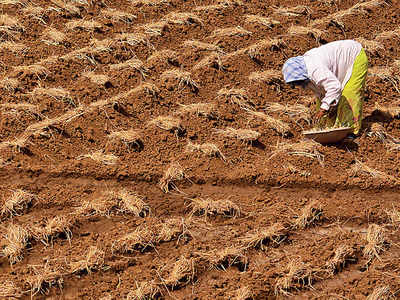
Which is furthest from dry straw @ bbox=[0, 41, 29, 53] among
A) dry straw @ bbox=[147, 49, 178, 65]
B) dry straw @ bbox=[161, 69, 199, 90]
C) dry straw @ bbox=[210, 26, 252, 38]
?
dry straw @ bbox=[210, 26, 252, 38]

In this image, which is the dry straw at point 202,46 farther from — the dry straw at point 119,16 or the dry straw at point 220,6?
the dry straw at point 119,16

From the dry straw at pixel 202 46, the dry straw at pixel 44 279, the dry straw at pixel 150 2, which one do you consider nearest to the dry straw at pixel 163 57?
the dry straw at pixel 202 46

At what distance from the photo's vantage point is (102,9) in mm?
6648

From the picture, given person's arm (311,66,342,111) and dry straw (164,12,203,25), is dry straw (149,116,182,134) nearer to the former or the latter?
person's arm (311,66,342,111)

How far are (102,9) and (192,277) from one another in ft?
12.5

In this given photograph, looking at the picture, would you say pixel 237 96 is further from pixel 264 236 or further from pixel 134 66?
pixel 264 236

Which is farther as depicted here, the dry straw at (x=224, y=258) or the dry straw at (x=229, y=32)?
the dry straw at (x=229, y=32)

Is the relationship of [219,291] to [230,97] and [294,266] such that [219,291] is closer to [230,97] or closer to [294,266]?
[294,266]

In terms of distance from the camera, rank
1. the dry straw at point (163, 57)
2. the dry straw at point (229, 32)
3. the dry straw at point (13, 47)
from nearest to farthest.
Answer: the dry straw at point (163, 57) < the dry straw at point (13, 47) < the dry straw at point (229, 32)

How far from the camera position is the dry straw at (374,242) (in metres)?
4.30

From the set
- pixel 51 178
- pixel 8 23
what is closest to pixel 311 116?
pixel 51 178

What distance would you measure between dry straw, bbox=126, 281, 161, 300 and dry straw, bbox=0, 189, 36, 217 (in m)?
1.24

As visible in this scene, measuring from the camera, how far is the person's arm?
187 inches

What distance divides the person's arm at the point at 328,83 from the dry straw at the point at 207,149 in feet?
3.43
